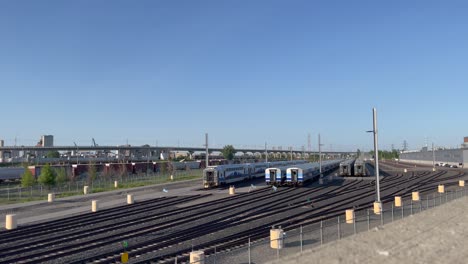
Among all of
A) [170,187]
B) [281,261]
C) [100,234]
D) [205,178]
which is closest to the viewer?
[281,261]

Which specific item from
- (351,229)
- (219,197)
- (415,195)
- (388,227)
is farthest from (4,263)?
(415,195)

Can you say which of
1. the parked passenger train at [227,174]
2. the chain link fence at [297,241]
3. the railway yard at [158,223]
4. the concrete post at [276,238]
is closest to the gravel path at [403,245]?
the chain link fence at [297,241]

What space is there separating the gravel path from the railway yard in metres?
4.74

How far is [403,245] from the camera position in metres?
19.0

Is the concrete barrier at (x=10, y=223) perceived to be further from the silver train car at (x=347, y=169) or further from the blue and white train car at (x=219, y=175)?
the silver train car at (x=347, y=169)

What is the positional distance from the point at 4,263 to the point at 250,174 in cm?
5062

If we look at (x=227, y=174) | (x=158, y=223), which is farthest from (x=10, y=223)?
(x=227, y=174)

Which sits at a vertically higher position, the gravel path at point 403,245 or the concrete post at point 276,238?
the concrete post at point 276,238

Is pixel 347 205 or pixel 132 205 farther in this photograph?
pixel 132 205

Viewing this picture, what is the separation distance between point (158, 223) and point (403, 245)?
16912 mm

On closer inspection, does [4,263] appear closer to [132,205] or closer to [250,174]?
[132,205]

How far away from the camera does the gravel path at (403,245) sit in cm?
1678

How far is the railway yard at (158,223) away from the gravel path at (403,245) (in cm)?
474

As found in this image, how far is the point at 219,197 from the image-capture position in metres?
44.3
